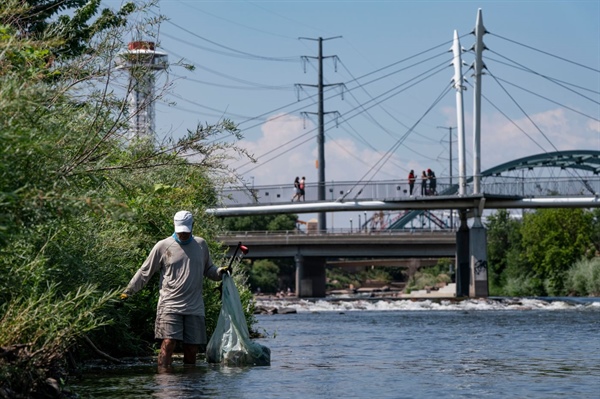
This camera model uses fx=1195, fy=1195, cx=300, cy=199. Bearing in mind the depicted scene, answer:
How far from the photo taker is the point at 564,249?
77.4 meters

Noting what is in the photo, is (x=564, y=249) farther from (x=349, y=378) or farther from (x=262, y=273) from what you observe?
(x=349, y=378)

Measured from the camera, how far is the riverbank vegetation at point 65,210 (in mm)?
8242

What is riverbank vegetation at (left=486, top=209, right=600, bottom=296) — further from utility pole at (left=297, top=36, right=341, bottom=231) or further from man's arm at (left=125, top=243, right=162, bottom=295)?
man's arm at (left=125, top=243, right=162, bottom=295)

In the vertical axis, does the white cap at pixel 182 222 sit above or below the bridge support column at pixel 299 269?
below

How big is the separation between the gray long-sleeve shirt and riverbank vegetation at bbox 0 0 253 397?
0.59 metres

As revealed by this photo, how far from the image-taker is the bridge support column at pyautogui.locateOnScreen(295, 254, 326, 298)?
87875 millimetres

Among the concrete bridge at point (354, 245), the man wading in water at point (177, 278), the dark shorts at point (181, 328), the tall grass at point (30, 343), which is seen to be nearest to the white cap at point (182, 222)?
the man wading in water at point (177, 278)

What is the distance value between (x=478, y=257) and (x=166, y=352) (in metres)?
46.7

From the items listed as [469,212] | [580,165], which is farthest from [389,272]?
[469,212]

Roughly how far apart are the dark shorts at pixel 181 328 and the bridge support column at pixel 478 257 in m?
46.2

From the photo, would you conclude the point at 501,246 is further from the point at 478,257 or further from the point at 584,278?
the point at 478,257

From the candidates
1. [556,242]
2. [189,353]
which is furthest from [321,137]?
[189,353]

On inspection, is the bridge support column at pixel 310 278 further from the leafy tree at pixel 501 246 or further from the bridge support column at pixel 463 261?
the bridge support column at pixel 463 261

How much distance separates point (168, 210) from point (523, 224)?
70.5 metres
